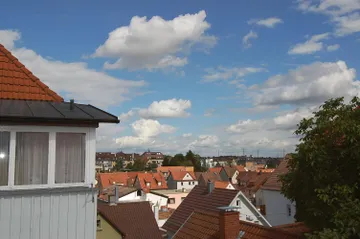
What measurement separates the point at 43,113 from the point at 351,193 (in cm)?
804

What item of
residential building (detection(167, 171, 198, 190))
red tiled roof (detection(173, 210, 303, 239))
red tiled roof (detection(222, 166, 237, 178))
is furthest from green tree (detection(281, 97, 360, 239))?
red tiled roof (detection(222, 166, 237, 178))

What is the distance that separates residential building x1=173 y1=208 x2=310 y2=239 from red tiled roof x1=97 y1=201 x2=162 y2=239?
16.9ft

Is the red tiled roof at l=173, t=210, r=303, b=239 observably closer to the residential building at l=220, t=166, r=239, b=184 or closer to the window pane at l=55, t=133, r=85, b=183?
the window pane at l=55, t=133, r=85, b=183

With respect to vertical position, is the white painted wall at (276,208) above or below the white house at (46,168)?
below

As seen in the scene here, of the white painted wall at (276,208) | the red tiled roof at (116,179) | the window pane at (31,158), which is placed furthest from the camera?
the red tiled roof at (116,179)

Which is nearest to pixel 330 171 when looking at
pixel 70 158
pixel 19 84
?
pixel 70 158

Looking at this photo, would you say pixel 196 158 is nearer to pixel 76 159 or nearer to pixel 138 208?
pixel 138 208

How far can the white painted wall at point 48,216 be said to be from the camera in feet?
18.5

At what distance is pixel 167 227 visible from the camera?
23547mm

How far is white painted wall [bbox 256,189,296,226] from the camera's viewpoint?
30188mm

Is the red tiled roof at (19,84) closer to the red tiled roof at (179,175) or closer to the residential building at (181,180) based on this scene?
the residential building at (181,180)

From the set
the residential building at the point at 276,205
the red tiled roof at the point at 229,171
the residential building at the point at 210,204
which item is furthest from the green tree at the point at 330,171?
the red tiled roof at the point at 229,171

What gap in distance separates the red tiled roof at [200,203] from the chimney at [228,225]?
822cm

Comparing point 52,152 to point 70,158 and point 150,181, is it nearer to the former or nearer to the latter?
point 70,158
